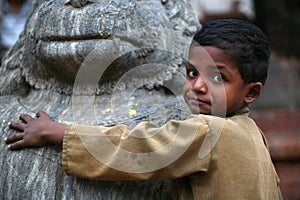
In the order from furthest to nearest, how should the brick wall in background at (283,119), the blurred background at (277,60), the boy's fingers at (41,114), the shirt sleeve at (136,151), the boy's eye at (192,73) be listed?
1. the brick wall in background at (283,119)
2. the blurred background at (277,60)
3. the boy's fingers at (41,114)
4. the boy's eye at (192,73)
5. the shirt sleeve at (136,151)

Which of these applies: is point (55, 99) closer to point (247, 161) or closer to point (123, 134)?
point (123, 134)

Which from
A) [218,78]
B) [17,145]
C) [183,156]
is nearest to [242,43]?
[218,78]

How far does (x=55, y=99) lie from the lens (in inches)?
104

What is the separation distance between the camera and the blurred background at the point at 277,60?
5402mm

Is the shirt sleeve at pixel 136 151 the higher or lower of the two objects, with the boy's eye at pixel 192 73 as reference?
lower

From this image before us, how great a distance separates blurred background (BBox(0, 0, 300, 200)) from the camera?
540cm

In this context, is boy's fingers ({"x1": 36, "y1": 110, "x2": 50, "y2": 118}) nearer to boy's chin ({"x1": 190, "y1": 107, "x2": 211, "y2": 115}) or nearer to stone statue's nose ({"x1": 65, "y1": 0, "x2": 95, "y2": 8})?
stone statue's nose ({"x1": 65, "y1": 0, "x2": 95, "y2": 8})

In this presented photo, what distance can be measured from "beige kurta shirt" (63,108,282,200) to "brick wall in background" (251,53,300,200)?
10.8 ft

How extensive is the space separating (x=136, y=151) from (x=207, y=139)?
0.63 ft

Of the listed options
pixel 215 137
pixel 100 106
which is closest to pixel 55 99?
pixel 100 106

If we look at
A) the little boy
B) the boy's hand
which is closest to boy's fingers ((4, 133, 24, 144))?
the boy's hand

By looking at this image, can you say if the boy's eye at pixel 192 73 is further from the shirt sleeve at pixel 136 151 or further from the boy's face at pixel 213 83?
the shirt sleeve at pixel 136 151

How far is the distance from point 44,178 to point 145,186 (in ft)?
0.99

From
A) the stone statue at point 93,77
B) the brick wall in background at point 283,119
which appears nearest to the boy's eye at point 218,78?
the stone statue at point 93,77
